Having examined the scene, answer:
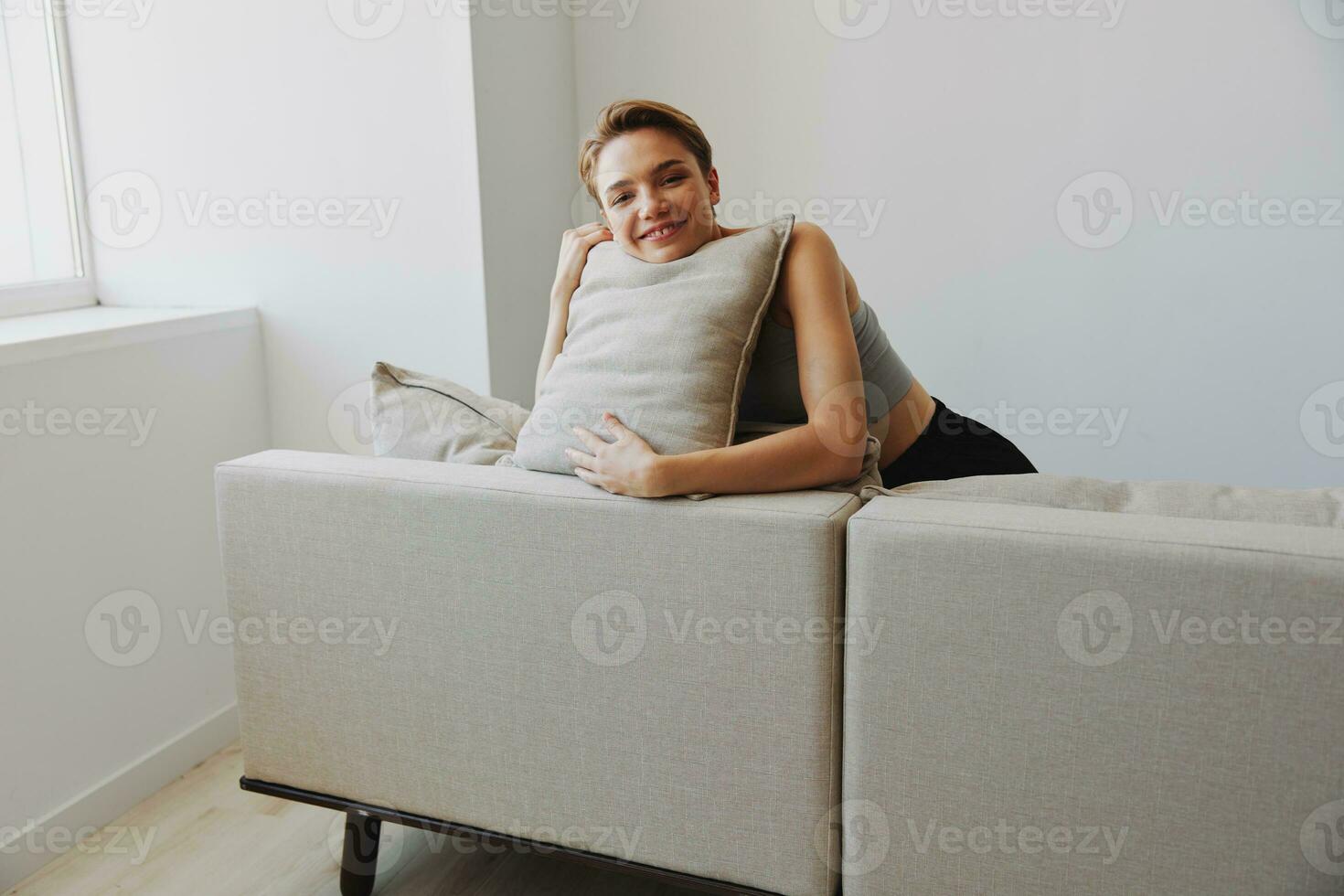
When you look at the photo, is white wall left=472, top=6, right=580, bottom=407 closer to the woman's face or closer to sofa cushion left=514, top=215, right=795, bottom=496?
the woman's face

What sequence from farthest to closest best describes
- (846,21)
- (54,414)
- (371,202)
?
(846,21), (371,202), (54,414)

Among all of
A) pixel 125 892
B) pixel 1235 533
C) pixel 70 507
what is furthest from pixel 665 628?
pixel 70 507

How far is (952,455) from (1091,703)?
0.74 m

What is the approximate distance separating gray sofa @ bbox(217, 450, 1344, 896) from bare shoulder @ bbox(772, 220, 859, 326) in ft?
1.03

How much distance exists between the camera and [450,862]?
6.63 ft

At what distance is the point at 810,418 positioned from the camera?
156 cm

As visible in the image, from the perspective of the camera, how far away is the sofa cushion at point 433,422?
177cm

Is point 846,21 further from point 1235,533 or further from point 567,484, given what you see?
point 1235,533

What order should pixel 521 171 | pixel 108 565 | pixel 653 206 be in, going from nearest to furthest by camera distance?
pixel 653 206 → pixel 108 565 → pixel 521 171

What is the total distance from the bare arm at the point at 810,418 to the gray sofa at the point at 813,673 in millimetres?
41

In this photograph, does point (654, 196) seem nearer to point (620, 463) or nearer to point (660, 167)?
point (660, 167)

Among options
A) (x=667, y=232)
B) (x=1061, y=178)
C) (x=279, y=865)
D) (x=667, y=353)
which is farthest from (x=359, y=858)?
(x=1061, y=178)

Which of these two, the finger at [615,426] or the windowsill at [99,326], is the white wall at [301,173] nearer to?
the windowsill at [99,326]

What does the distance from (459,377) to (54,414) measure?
2.65 feet
